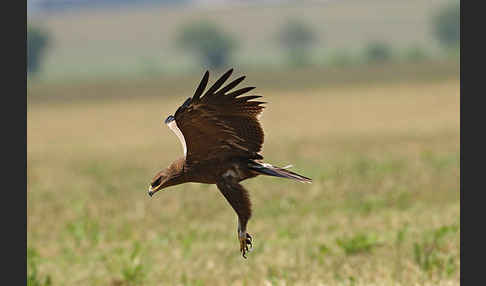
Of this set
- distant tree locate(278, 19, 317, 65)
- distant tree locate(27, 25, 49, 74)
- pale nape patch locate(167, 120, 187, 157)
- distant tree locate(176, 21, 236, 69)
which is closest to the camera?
pale nape patch locate(167, 120, 187, 157)

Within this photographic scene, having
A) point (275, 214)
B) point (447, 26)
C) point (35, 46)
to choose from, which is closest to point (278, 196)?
point (275, 214)

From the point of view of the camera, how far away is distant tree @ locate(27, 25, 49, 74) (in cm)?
12456

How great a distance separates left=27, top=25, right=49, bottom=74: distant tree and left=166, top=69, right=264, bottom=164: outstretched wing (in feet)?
400

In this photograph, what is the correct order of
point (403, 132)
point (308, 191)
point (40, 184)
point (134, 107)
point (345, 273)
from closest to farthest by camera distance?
point (345, 273) < point (308, 191) < point (40, 184) < point (403, 132) < point (134, 107)

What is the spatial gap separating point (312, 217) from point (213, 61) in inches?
4798

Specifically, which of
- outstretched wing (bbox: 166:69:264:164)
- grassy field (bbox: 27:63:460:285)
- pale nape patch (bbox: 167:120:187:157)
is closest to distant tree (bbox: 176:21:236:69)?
grassy field (bbox: 27:63:460:285)

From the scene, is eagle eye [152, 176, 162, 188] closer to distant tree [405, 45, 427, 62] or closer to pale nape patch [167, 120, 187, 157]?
pale nape patch [167, 120, 187, 157]

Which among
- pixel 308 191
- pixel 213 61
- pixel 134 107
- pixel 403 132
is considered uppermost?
pixel 213 61

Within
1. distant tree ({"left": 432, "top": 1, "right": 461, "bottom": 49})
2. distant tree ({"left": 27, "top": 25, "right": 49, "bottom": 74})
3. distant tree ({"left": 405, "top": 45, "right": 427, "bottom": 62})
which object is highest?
distant tree ({"left": 432, "top": 1, "right": 461, "bottom": 49})

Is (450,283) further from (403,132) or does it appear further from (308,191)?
(403,132)

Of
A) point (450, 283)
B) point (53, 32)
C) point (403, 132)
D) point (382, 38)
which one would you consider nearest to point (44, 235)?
point (450, 283)

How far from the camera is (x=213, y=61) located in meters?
136

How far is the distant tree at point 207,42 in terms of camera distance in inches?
5236

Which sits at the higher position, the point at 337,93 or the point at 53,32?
the point at 53,32
